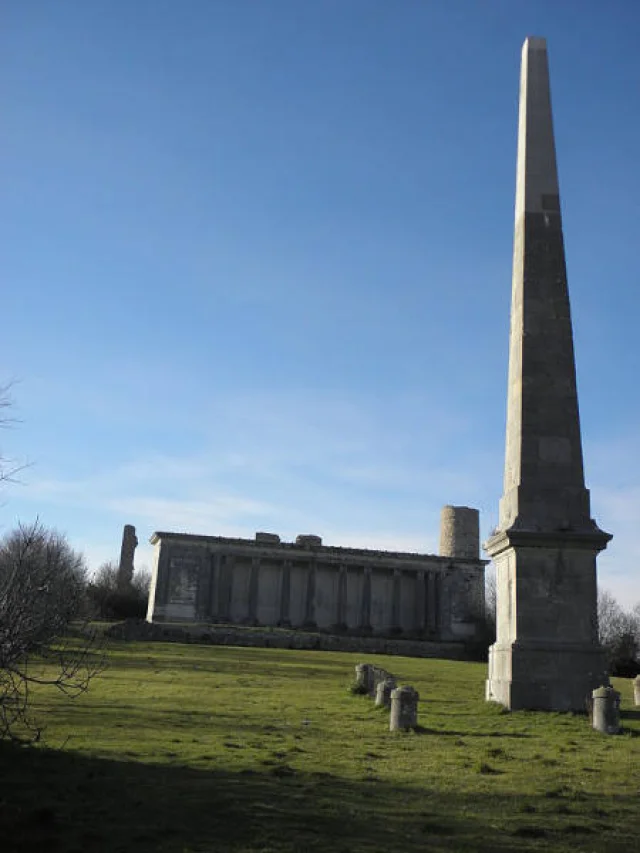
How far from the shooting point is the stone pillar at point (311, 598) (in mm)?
68375

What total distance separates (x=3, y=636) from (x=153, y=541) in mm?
60066

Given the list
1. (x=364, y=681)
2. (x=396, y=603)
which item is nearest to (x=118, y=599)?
(x=396, y=603)

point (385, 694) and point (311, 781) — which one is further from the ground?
point (385, 694)

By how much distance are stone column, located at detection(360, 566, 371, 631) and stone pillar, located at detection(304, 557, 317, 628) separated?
405 cm

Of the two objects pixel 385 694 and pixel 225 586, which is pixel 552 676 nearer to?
pixel 385 694

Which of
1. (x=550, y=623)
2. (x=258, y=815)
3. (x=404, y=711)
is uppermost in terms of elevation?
(x=550, y=623)

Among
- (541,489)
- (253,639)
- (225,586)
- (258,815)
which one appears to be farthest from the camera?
(225,586)

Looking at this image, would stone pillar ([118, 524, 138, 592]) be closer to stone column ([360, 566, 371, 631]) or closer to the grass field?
stone column ([360, 566, 371, 631])

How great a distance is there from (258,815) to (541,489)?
9.38 meters

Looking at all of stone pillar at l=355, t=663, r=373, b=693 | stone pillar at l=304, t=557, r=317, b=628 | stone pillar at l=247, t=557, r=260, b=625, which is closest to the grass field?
stone pillar at l=355, t=663, r=373, b=693

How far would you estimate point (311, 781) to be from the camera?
28.4 feet

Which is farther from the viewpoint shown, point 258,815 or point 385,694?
point 385,694

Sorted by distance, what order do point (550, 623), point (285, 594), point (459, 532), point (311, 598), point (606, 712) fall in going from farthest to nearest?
point (459, 532) → point (311, 598) → point (285, 594) → point (550, 623) → point (606, 712)

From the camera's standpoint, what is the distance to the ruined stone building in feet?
218
